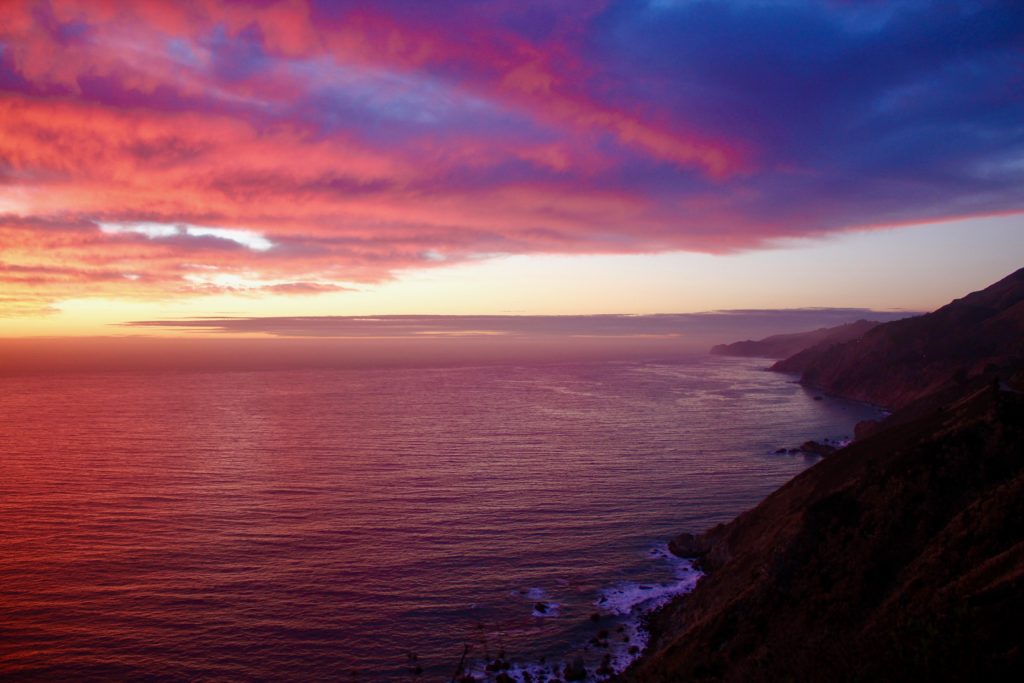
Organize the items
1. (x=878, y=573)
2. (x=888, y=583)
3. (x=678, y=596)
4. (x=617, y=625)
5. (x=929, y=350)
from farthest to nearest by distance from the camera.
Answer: (x=929, y=350), (x=678, y=596), (x=617, y=625), (x=878, y=573), (x=888, y=583)

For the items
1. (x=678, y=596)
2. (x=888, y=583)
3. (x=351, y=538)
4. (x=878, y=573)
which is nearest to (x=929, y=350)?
(x=678, y=596)

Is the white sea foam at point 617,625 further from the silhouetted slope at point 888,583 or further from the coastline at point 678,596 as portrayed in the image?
the silhouetted slope at point 888,583

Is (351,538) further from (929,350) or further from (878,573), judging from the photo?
(929,350)

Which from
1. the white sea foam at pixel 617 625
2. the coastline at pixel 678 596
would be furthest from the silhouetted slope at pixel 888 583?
the white sea foam at pixel 617 625

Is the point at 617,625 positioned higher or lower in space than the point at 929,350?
lower

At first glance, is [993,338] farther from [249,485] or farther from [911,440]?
[249,485]

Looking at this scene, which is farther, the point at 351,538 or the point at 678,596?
the point at 351,538

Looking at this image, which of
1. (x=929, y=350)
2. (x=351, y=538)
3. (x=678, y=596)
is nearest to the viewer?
(x=678, y=596)
